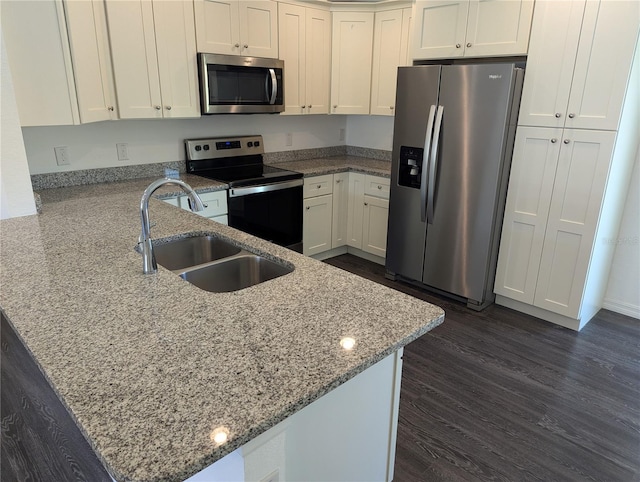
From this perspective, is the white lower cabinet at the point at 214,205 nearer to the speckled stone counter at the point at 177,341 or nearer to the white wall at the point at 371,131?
the speckled stone counter at the point at 177,341

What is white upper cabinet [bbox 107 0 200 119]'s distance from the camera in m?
2.69

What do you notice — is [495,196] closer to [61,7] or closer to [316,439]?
[316,439]

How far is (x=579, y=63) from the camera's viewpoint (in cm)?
261

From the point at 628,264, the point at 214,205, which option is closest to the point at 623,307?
the point at 628,264

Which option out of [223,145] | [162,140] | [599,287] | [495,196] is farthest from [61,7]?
[599,287]

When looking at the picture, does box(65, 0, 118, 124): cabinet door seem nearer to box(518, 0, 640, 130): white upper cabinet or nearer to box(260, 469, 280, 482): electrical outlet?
box(260, 469, 280, 482): electrical outlet

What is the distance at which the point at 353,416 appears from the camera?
130 cm

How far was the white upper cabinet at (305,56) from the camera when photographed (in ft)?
11.7

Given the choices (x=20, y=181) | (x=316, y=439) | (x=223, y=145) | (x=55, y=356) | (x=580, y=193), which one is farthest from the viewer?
(x=223, y=145)

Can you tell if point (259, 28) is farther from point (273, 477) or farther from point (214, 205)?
point (273, 477)

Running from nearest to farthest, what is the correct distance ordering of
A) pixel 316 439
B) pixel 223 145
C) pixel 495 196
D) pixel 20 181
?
pixel 316 439 < pixel 20 181 < pixel 495 196 < pixel 223 145

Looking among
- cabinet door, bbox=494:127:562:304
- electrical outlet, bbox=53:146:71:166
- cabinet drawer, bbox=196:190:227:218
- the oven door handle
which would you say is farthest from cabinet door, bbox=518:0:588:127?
electrical outlet, bbox=53:146:71:166

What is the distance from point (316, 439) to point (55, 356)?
0.70 m

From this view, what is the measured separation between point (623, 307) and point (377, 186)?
210cm
